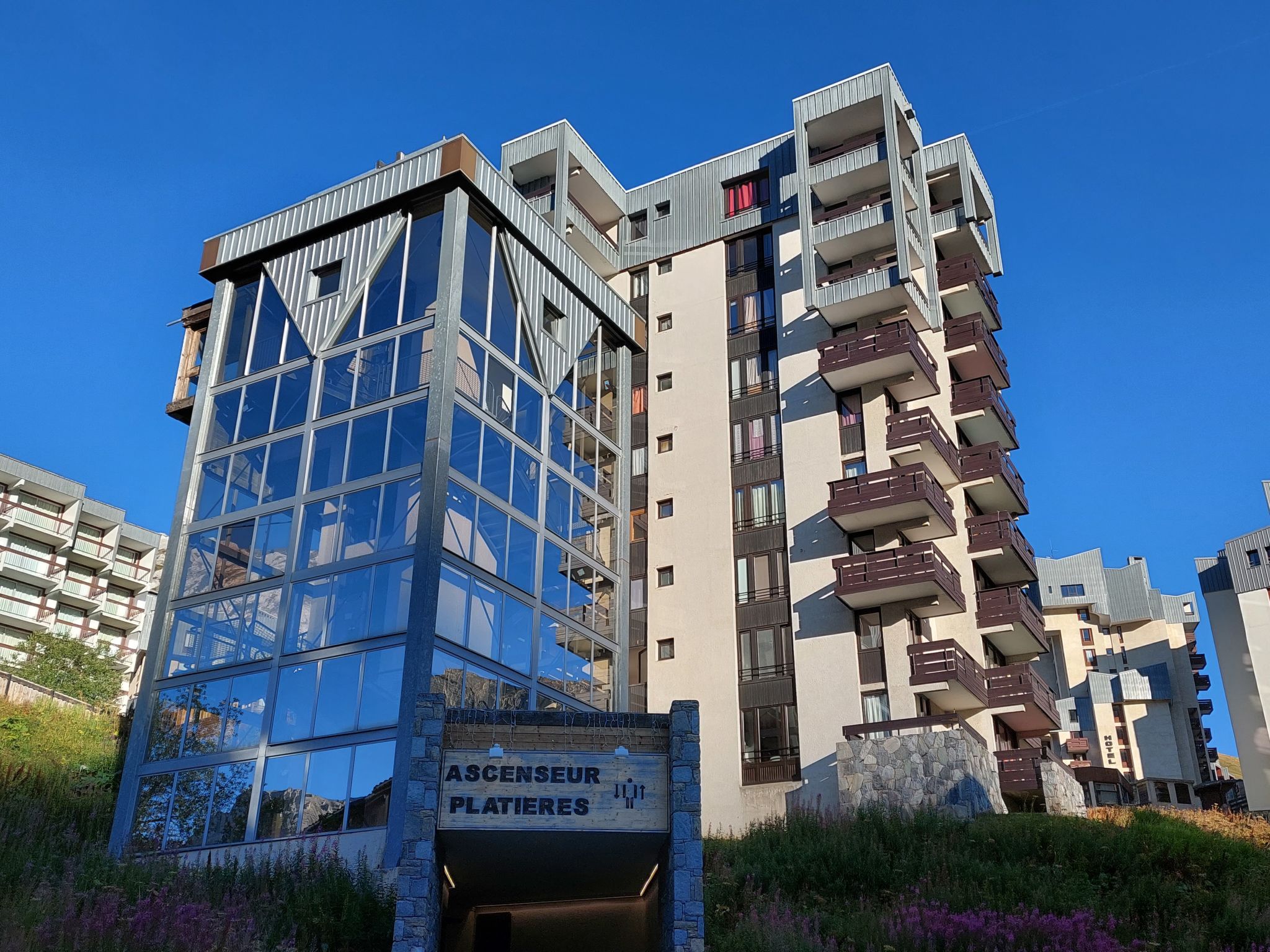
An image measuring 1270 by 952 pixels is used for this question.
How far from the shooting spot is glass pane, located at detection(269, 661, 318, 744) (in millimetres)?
29000

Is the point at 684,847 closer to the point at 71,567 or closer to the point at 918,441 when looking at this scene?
the point at 918,441

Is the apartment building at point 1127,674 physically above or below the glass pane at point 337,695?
above

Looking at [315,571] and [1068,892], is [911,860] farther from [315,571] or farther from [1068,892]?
[315,571]

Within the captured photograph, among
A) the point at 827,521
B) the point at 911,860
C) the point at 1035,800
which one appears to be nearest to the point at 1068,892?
the point at 911,860

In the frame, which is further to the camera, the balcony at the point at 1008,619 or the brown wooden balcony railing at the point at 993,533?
the brown wooden balcony railing at the point at 993,533

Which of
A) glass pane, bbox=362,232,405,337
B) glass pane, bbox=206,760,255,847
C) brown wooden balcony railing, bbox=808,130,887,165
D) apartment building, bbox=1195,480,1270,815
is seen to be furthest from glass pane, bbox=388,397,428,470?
apartment building, bbox=1195,480,1270,815

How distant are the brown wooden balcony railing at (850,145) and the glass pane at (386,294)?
743 inches

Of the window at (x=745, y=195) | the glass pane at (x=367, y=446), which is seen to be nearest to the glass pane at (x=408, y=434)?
the glass pane at (x=367, y=446)

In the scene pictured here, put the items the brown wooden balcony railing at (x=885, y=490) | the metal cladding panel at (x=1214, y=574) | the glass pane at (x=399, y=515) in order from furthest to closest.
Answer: the metal cladding panel at (x=1214, y=574) → the brown wooden balcony railing at (x=885, y=490) → the glass pane at (x=399, y=515)

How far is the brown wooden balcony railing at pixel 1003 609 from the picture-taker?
1665 inches

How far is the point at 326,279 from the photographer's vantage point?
35.0 metres

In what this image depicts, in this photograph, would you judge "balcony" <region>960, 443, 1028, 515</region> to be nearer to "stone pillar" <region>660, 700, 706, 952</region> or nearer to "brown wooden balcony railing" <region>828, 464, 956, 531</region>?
"brown wooden balcony railing" <region>828, 464, 956, 531</region>

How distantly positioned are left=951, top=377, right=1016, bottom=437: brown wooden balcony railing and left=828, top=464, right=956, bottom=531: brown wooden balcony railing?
22.9 ft

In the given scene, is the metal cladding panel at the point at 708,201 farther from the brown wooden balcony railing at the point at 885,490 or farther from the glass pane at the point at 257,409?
the glass pane at the point at 257,409
